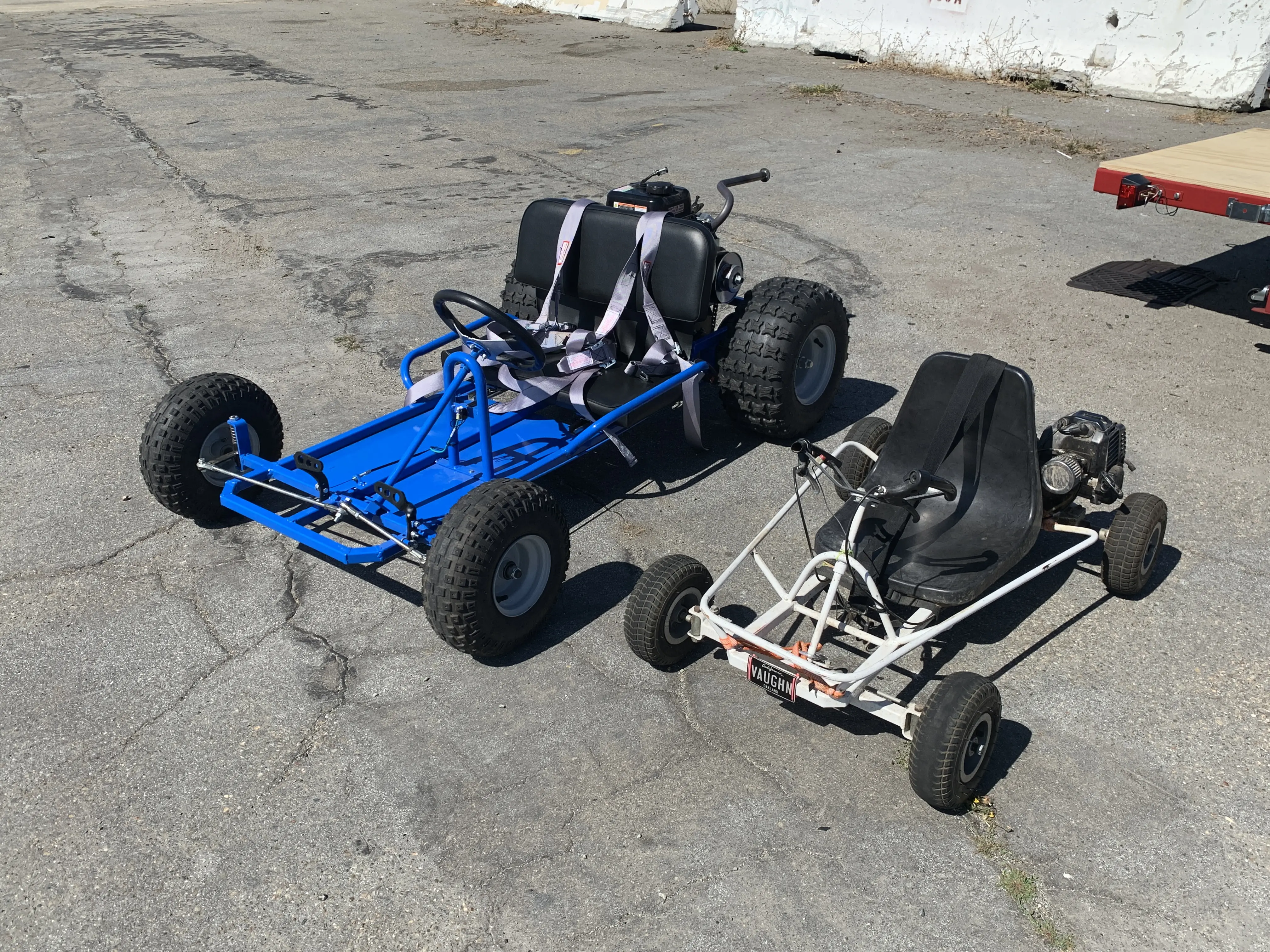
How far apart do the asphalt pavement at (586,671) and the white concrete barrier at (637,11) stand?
34.7 ft

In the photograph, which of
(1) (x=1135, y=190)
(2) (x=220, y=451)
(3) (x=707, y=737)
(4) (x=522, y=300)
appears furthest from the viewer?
(1) (x=1135, y=190)

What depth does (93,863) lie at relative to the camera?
11.4ft

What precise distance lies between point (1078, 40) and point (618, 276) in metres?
11.0

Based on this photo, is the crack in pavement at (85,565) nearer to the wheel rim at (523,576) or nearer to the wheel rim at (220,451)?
the wheel rim at (220,451)

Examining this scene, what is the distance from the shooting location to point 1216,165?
7.74 m

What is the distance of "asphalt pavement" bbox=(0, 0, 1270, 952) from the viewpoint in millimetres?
3350

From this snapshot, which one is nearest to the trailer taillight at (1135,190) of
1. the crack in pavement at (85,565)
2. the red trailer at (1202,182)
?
the red trailer at (1202,182)

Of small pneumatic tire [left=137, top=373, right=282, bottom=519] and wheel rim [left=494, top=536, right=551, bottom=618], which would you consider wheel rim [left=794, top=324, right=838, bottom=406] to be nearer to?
wheel rim [left=494, top=536, right=551, bottom=618]

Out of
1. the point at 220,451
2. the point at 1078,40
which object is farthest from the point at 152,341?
the point at 1078,40

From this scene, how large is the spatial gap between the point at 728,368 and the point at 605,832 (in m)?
2.84

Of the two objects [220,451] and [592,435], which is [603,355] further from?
[220,451]

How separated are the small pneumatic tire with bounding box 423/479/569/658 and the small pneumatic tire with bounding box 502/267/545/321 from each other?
2.23m

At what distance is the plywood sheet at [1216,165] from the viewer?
7156mm

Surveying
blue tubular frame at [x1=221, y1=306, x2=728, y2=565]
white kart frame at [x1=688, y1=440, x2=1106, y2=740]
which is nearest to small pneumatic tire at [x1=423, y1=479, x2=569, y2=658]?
blue tubular frame at [x1=221, y1=306, x2=728, y2=565]
